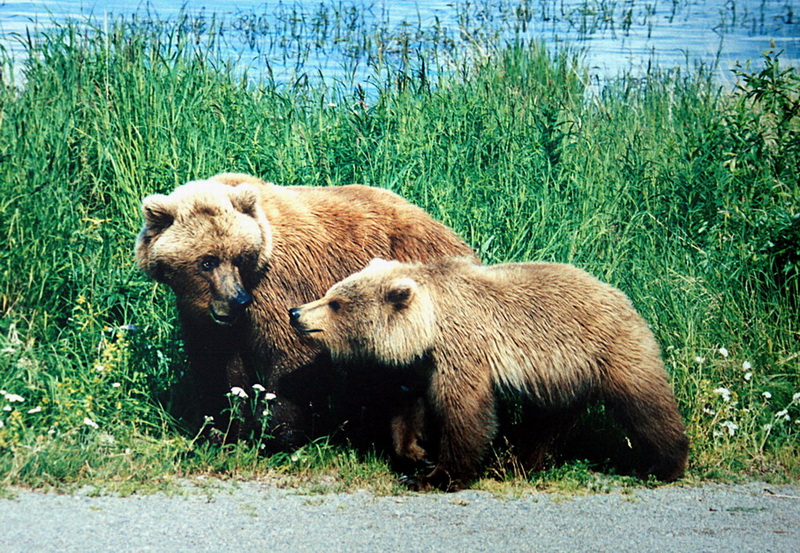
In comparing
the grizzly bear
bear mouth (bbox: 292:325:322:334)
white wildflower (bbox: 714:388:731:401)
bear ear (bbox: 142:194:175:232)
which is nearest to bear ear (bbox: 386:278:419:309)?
bear mouth (bbox: 292:325:322:334)

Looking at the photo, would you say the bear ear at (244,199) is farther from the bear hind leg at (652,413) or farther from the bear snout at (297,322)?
the bear hind leg at (652,413)

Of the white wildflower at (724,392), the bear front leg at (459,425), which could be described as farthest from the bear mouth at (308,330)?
the white wildflower at (724,392)

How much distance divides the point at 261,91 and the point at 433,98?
1347mm

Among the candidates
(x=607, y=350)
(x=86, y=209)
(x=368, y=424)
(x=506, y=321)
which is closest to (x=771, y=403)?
(x=607, y=350)

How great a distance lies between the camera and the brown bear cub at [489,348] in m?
4.73

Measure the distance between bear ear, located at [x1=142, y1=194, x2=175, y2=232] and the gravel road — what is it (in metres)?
1.37

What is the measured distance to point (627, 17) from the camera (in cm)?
979

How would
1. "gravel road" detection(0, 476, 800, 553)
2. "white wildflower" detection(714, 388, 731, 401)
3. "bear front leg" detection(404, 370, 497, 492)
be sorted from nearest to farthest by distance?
"gravel road" detection(0, 476, 800, 553)
"bear front leg" detection(404, 370, 497, 492)
"white wildflower" detection(714, 388, 731, 401)

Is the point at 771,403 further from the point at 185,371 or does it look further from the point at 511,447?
the point at 185,371

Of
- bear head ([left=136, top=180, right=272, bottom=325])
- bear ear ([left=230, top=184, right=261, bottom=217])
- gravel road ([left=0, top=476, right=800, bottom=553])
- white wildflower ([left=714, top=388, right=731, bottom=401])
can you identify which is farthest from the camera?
white wildflower ([left=714, top=388, right=731, bottom=401])

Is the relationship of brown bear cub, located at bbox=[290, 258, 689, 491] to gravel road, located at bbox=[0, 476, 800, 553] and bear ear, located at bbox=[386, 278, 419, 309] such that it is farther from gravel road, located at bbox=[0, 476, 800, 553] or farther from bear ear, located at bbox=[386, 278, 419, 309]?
gravel road, located at bbox=[0, 476, 800, 553]

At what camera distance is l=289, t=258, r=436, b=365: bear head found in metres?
4.76

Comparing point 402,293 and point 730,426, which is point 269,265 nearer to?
point 402,293

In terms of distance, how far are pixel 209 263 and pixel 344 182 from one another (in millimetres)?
1913
